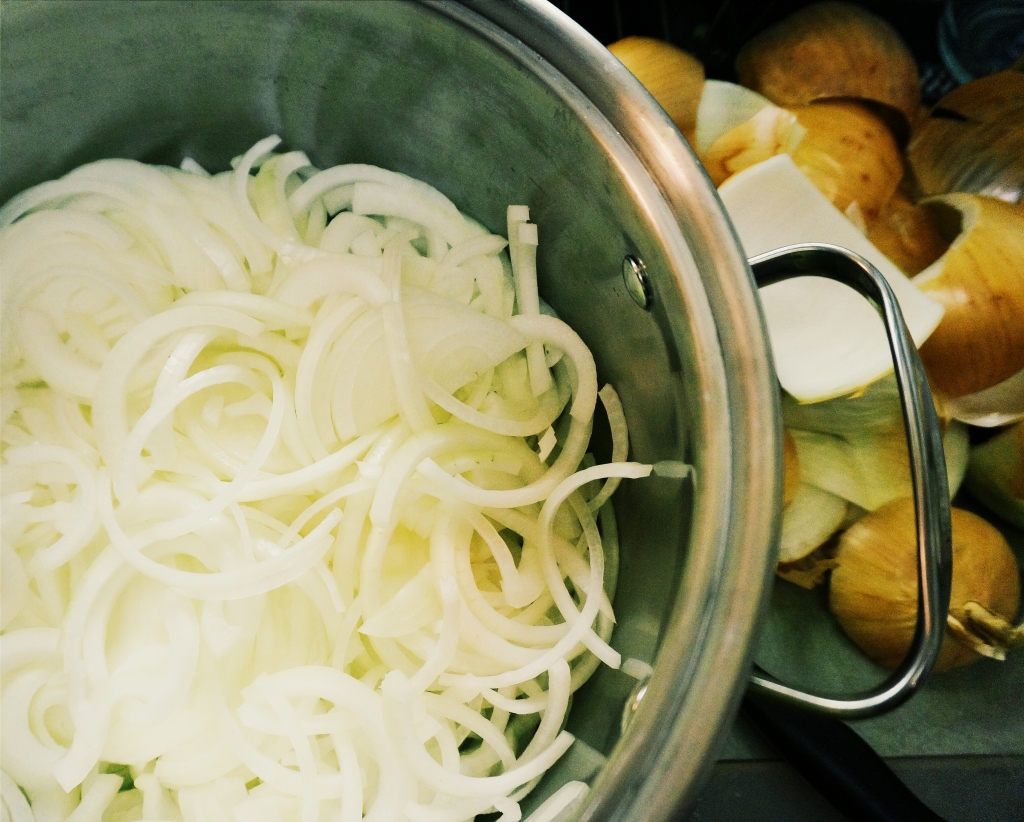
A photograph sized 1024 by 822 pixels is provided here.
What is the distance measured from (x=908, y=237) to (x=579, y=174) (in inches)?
19.7

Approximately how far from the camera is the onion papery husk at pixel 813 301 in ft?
2.30

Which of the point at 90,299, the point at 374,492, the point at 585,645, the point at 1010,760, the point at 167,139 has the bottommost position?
the point at 1010,760

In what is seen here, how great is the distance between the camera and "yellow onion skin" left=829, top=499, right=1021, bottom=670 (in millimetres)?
726

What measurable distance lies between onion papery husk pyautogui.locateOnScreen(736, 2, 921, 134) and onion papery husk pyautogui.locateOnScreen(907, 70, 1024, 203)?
0.16ft

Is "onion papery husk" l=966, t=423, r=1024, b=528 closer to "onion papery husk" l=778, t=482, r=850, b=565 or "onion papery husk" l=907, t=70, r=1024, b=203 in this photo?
"onion papery husk" l=778, t=482, r=850, b=565

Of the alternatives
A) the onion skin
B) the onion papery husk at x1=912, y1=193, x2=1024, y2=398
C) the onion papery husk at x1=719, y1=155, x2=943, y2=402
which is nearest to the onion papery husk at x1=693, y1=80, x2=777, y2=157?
the onion papery husk at x1=719, y1=155, x2=943, y2=402

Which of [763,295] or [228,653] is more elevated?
[763,295]

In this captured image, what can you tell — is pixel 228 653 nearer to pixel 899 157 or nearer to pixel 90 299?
pixel 90 299

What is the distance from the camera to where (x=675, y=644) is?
0.47 m

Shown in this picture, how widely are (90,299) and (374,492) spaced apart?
1.17ft

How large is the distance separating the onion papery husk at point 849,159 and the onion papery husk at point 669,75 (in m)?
0.14

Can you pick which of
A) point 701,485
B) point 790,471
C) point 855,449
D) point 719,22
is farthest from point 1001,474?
point 719,22

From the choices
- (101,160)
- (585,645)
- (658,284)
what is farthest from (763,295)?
(101,160)

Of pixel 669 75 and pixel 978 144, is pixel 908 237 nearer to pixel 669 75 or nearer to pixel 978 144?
pixel 978 144
